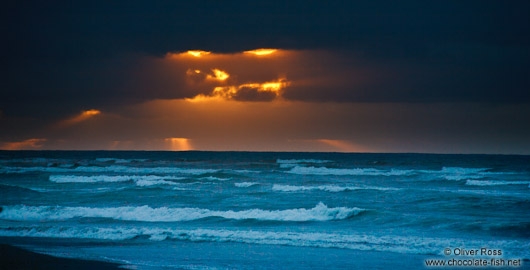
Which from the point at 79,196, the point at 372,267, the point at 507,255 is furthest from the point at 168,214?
the point at 507,255

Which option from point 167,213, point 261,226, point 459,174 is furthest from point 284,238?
point 459,174

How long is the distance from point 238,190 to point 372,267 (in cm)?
2016

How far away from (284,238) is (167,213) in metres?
7.33

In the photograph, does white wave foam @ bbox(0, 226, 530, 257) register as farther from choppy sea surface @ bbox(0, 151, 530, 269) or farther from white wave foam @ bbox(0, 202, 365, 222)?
white wave foam @ bbox(0, 202, 365, 222)

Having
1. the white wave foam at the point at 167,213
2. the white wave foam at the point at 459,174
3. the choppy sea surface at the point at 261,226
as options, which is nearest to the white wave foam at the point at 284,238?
the choppy sea surface at the point at 261,226

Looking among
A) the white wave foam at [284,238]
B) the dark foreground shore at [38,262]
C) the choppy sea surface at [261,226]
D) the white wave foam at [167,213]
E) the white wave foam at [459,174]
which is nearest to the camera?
the dark foreground shore at [38,262]

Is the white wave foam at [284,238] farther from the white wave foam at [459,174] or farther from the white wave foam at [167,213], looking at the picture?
the white wave foam at [459,174]

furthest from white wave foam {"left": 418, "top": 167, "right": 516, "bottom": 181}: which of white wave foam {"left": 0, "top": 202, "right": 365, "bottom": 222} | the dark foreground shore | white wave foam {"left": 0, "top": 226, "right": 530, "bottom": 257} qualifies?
the dark foreground shore

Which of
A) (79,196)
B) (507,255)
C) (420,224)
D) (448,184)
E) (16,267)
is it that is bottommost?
(16,267)

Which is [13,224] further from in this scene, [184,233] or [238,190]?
[238,190]

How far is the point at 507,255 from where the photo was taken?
13.9m

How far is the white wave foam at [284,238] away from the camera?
49.5 feet

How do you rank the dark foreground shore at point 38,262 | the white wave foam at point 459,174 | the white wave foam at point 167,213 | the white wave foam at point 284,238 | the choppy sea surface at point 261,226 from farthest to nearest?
1. the white wave foam at point 459,174
2. the white wave foam at point 167,213
3. the white wave foam at point 284,238
4. the choppy sea surface at point 261,226
5. the dark foreground shore at point 38,262

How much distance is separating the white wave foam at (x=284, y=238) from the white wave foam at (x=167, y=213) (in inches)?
132
